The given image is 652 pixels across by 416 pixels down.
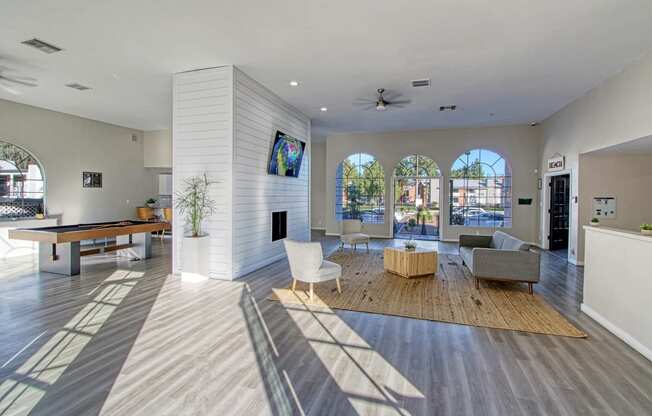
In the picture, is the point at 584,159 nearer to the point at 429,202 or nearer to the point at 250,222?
the point at 429,202

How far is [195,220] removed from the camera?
5336 millimetres

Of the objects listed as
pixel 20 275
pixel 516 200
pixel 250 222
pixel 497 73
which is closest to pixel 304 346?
pixel 250 222

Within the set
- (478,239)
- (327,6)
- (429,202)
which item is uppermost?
(327,6)

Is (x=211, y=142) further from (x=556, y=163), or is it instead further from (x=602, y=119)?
(x=556, y=163)

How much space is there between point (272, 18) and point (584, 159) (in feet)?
22.1

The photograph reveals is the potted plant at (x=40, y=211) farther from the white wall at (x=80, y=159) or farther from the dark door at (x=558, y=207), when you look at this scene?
the dark door at (x=558, y=207)

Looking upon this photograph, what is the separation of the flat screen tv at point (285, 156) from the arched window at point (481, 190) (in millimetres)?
5150

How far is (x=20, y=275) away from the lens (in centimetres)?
570

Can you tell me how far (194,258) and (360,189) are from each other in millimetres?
6879

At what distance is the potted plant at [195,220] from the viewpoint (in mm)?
5215

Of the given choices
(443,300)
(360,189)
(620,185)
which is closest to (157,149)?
(360,189)

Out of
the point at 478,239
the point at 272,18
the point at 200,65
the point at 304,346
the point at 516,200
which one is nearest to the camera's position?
the point at 304,346

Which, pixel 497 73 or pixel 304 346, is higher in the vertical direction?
pixel 497 73

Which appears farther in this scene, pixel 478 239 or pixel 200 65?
pixel 478 239
